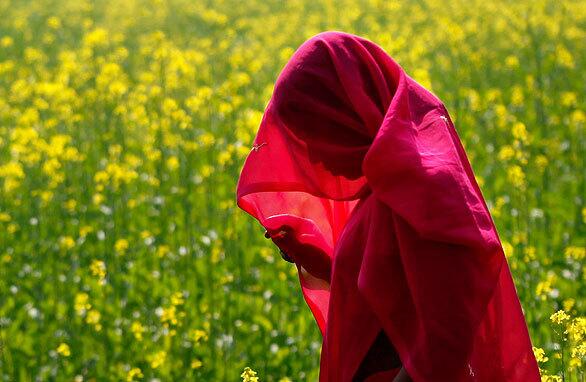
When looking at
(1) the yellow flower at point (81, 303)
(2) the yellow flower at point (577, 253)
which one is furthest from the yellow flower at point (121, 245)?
(2) the yellow flower at point (577, 253)

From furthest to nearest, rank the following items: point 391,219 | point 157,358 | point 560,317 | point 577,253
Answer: point 577,253
point 157,358
point 560,317
point 391,219

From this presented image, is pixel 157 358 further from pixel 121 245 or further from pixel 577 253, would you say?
pixel 577 253

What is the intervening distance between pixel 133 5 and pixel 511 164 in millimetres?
8001

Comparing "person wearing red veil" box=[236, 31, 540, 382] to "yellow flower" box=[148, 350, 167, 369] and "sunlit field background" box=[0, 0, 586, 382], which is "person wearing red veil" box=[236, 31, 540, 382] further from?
"yellow flower" box=[148, 350, 167, 369]

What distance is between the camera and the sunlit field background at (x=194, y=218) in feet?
12.6

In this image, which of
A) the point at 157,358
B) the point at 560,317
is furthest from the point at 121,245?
the point at 560,317

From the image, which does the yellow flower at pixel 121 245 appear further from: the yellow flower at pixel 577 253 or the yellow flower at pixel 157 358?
the yellow flower at pixel 577 253

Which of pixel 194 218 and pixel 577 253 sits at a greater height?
pixel 577 253

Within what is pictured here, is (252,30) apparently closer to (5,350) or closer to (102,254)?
(102,254)

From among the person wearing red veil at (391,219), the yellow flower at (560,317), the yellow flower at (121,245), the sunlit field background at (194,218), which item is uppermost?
the person wearing red veil at (391,219)

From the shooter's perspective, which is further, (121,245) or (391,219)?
(121,245)

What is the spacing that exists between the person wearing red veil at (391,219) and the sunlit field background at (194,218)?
0.53 m

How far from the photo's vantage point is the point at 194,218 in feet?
→ 17.0

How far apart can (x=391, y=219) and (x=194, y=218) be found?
10.3 feet
